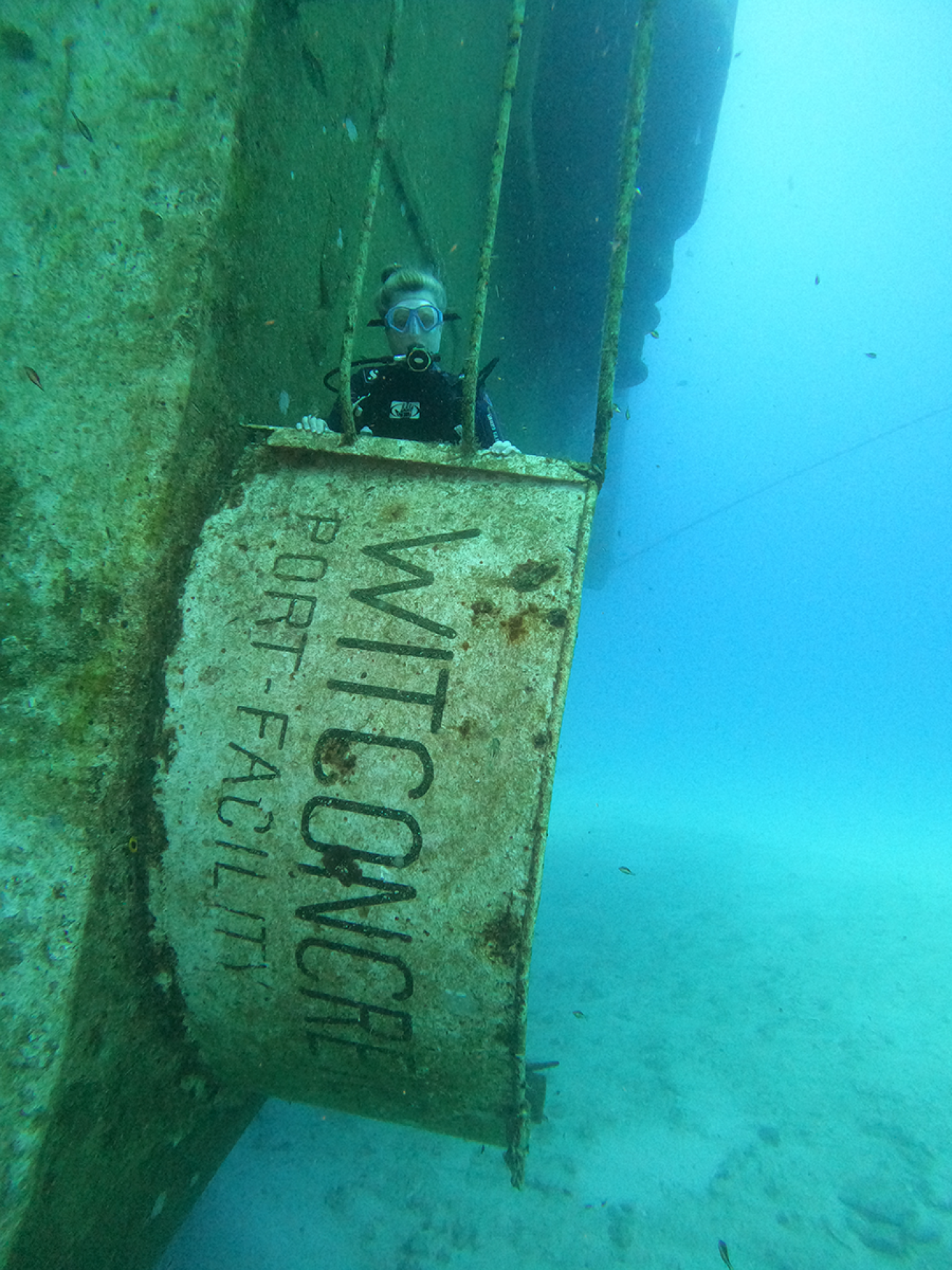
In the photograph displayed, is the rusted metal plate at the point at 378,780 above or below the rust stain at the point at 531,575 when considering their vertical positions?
below

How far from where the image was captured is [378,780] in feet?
4.29

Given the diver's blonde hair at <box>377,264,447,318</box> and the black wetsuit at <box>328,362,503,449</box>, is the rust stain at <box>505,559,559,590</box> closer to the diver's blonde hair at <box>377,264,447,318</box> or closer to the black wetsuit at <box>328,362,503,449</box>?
the black wetsuit at <box>328,362,503,449</box>

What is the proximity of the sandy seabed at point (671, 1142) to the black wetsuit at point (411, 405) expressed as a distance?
3.08 m

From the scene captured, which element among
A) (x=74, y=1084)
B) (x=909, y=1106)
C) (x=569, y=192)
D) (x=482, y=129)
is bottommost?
(x=909, y=1106)

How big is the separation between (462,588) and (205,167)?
1230 millimetres

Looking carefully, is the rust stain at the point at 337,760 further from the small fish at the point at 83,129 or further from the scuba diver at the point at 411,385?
the small fish at the point at 83,129

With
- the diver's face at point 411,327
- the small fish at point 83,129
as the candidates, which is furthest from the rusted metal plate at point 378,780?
the diver's face at point 411,327

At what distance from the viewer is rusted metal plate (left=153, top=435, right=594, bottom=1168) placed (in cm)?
127

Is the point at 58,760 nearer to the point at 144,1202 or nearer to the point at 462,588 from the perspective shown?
the point at 462,588

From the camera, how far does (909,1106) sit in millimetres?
3449

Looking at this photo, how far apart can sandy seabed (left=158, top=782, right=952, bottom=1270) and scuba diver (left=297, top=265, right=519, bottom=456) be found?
121 inches

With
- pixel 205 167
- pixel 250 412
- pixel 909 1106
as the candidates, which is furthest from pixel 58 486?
pixel 909 1106

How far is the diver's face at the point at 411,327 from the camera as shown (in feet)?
8.19

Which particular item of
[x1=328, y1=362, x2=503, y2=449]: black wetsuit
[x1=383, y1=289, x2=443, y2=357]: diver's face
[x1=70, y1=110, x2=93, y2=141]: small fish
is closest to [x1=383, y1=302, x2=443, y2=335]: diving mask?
[x1=383, y1=289, x2=443, y2=357]: diver's face
